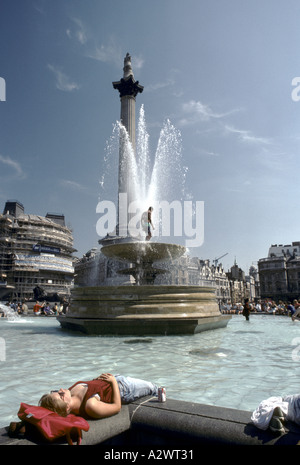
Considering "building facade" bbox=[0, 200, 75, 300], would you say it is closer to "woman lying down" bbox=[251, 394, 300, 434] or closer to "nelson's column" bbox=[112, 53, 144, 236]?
"nelson's column" bbox=[112, 53, 144, 236]

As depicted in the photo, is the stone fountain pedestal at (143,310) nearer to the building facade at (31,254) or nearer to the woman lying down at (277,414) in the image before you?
the woman lying down at (277,414)

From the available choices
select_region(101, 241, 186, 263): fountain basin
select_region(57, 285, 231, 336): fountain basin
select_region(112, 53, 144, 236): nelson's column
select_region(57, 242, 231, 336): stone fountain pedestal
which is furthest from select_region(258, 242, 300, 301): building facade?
select_region(57, 285, 231, 336): fountain basin

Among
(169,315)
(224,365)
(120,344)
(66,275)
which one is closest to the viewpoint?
(224,365)

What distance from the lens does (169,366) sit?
5434 millimetres

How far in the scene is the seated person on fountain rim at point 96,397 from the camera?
2.55 metres

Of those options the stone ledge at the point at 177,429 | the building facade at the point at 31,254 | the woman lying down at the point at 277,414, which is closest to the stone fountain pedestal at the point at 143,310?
the stone ledge at the point at 177,429

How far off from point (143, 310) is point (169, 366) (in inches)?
163

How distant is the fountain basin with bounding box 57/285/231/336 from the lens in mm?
9273

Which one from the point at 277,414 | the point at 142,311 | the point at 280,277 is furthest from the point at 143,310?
the point at 280,277

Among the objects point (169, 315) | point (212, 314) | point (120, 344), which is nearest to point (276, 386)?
point (120, 344)

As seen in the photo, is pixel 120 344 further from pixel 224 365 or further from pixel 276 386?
pixel 276 386

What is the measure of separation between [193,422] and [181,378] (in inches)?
90.5

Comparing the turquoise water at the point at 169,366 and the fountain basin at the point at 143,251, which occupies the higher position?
the fountain basin at the point at 143,251

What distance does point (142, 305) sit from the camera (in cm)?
963
